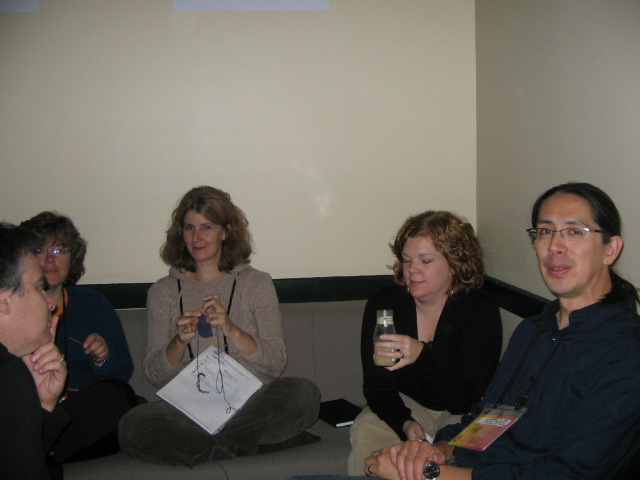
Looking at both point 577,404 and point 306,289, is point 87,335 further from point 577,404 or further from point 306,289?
A: point 577,404

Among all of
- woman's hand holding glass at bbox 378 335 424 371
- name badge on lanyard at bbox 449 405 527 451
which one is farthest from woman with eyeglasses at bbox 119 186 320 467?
name badge on lanyard at bbox 449 405 527 451

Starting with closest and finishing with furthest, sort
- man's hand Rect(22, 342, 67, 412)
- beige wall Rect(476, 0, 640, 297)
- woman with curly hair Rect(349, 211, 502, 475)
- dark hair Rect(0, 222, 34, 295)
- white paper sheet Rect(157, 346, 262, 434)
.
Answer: dark hair Rect(0, 222, 34, 295) < man's hand Rect(22, 342, 67, 412) < beige wall Rect(476, 0, 640, 297) < woman with curly hair Rect(349, 211, 502, 475) < white paper sheet Rect(157, 346, 262, 434)

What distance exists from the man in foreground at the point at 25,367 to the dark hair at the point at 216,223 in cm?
129

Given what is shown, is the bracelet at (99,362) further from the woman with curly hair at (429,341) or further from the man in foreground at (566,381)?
the man in foreground at (566,381)

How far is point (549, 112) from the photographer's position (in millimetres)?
2568

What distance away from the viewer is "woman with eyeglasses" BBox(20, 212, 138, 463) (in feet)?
8.65

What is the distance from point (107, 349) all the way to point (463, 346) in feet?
5.90

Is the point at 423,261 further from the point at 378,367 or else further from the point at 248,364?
the point at 248,364

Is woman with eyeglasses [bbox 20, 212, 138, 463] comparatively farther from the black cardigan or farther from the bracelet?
the black cardigan

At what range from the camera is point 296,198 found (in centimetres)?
355

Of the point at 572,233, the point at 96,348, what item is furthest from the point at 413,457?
the point at 96,348

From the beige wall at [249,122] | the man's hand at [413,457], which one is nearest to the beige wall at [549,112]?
the beige wall at [249,122]

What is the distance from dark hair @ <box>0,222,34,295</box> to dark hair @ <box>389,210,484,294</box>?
160 centimetres

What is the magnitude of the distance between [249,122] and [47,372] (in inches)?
85.7
